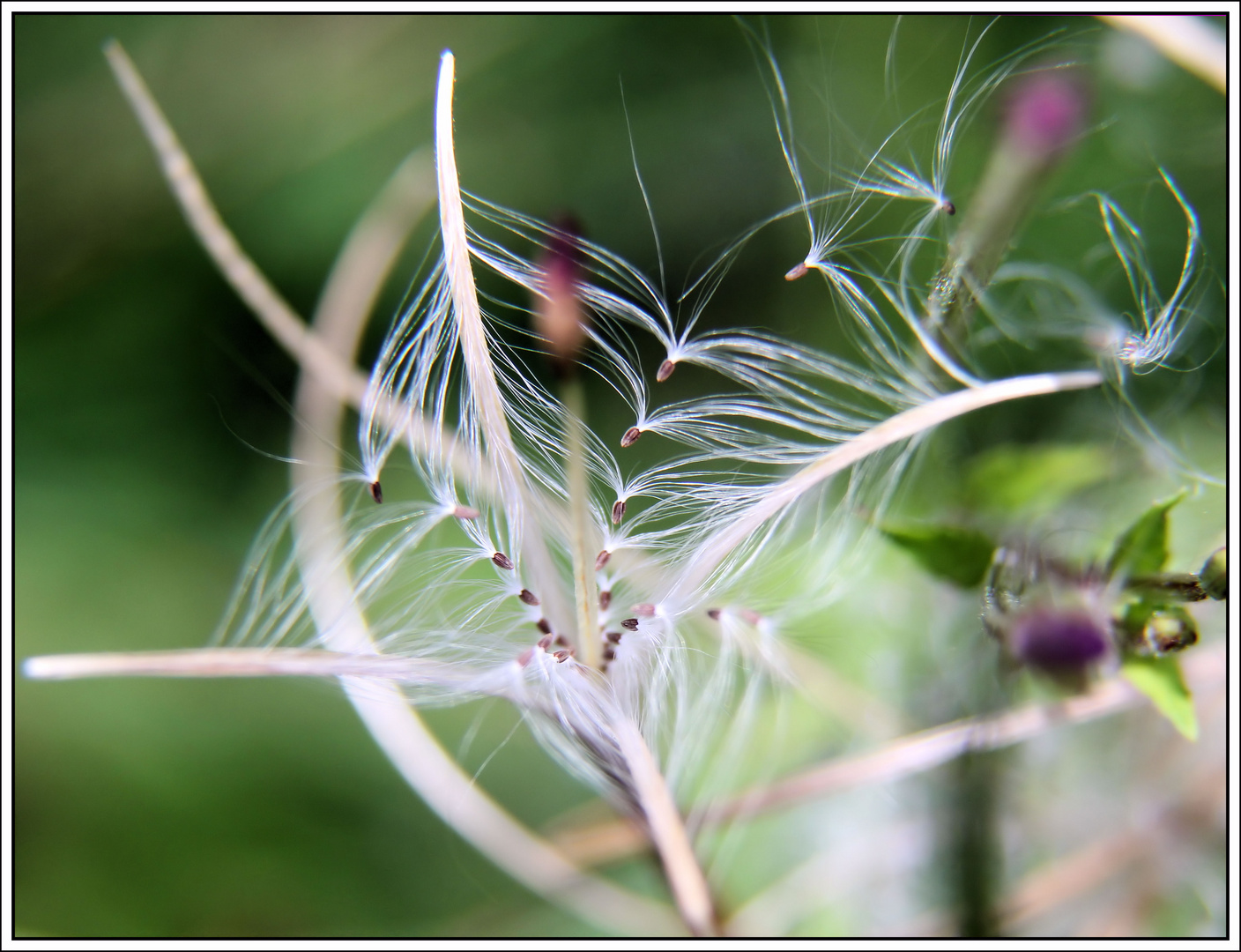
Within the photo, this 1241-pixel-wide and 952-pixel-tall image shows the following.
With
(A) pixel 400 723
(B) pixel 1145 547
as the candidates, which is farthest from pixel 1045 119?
(A) pixel 400 723

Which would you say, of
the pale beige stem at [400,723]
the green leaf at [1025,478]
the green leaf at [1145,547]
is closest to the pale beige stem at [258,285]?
the pale beige stem at [400,723]

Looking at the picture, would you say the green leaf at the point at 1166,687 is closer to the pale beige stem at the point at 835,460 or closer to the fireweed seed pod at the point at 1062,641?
the fireweed seed pod at the point at 1062,641

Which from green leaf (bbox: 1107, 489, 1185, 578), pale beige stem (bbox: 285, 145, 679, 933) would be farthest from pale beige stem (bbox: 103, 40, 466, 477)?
green leaf (bbox: 1107, 489, 1185, 578)

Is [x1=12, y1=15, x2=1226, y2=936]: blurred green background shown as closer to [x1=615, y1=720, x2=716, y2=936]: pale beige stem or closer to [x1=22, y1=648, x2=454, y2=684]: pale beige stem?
[x1=615, y1=720, x2=716, y2=936]: pale beige stem

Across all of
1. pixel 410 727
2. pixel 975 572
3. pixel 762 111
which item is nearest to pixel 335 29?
pixel 762 111

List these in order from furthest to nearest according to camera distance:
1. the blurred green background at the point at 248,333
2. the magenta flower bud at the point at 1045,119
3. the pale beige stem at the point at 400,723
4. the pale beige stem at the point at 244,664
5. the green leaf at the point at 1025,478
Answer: the blurred green background at the point at 248,333
the pale beige stem at the point at 400,723
the green leaf at the point at 1025,478
the magenta flower bud at the point at 1045,119
the pale beige stem at the point at 244,664

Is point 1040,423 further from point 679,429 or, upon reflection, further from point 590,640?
point 590,640

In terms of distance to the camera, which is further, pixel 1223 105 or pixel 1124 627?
pixel 1223 105
